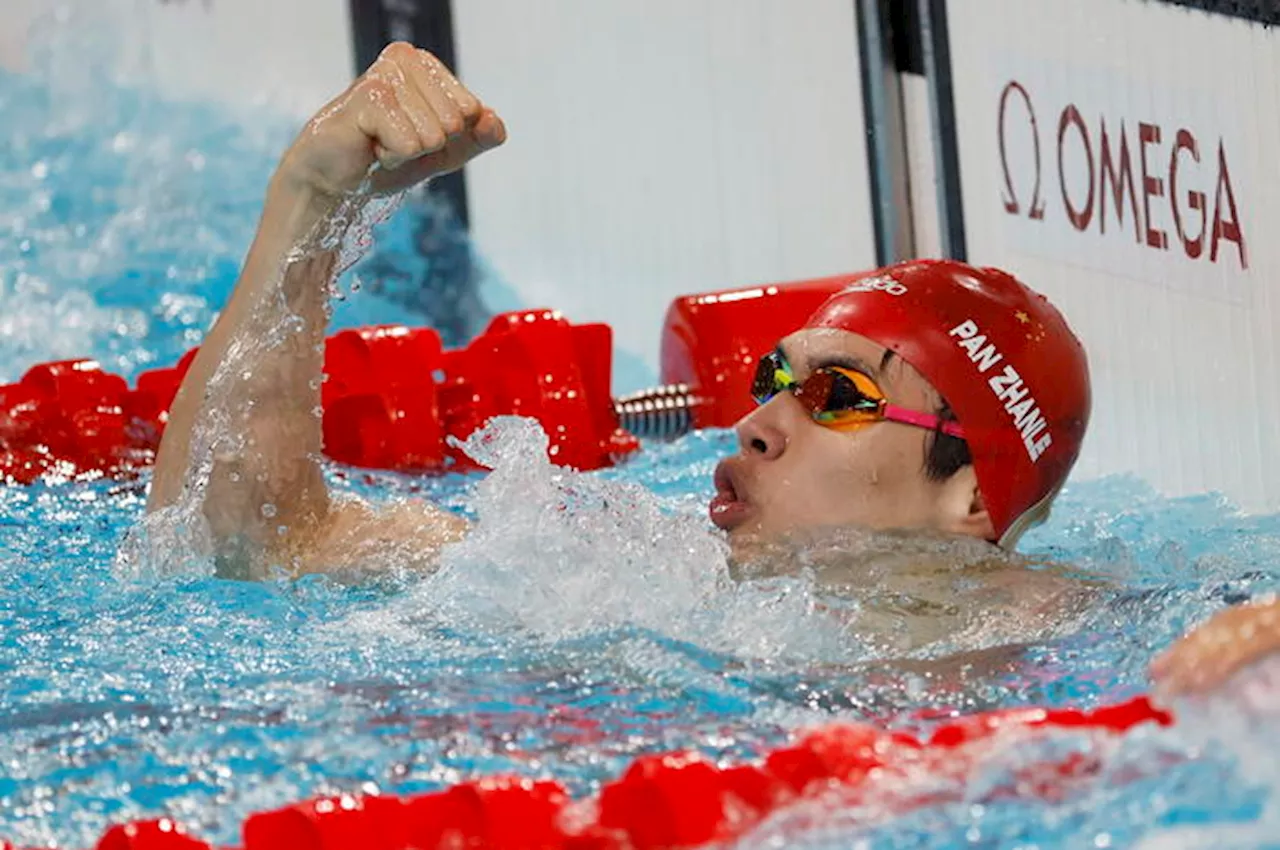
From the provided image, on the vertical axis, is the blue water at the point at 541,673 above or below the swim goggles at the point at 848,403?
below

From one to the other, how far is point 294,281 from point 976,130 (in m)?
→ 2.05

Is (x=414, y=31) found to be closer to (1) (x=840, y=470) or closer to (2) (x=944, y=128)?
(2) (x=944, y=128)

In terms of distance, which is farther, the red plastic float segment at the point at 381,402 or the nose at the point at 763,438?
the red plastic float segment at the point at 381,402

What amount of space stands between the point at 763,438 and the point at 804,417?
0.20 ft

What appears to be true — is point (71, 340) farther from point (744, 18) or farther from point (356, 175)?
point (356, 175)

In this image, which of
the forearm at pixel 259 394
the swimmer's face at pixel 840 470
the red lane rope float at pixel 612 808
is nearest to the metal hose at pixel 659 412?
the swimmer's face at pixel 840 470

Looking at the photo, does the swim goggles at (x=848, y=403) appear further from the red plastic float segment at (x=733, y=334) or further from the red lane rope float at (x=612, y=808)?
the red plastic float segment at (x=733, y=334)

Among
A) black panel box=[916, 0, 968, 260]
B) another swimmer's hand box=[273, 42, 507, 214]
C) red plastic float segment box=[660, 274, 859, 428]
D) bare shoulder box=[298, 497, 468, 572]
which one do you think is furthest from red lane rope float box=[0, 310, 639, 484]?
another swimmer's hand box=[273, 42, 507, 214]

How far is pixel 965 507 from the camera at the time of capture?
251 centimetres

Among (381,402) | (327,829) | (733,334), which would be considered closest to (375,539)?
(327,829)

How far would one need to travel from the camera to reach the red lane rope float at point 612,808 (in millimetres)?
1414

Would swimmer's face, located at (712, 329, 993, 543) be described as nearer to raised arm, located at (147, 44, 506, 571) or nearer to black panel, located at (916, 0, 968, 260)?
raised arm, located at (147, 44, 506, 571)

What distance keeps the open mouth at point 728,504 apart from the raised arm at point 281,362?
1.69ft

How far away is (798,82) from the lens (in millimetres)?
5004
